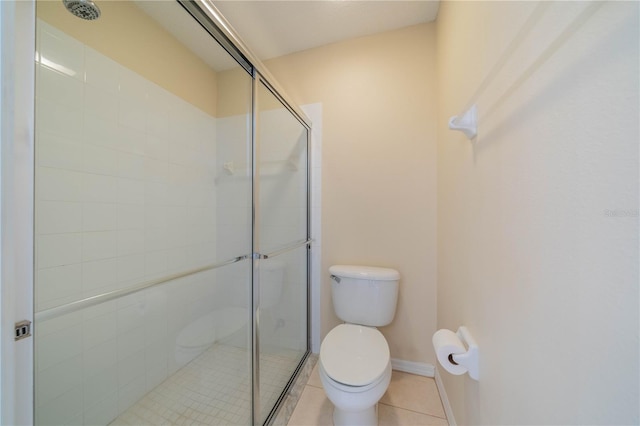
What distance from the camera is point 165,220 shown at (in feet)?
4.30

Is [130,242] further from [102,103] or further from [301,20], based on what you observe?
[301,20]

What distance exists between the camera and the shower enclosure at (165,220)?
886 mm

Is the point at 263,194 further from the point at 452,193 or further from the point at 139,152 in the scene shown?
the point at 452,193

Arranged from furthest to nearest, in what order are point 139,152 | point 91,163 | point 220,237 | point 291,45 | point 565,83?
point 291,45 < point 220,237 < point 139,152 < point 91,163 < point 565,83

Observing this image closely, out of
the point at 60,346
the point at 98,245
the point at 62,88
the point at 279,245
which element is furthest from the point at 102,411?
the point at 62,88

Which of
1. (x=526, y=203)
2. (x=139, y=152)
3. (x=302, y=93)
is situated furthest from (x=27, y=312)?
(x=302, y=93)

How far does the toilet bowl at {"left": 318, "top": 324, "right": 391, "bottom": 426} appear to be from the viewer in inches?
36.9

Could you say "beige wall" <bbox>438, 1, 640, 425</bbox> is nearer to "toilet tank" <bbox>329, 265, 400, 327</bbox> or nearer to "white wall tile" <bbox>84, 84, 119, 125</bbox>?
"toilet tank" <bbox>329, 265, 400, 327</bbox>

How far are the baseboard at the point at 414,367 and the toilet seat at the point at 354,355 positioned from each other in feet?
1.52

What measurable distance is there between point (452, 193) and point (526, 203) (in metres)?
0.63

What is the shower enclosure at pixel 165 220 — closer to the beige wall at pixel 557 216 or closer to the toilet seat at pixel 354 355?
the toilet seat at pixel 354 355

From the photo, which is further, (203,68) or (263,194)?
(203,68)

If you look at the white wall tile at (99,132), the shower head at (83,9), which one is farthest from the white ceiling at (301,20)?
the white wall tile at (99,132)

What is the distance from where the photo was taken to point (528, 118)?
507 mm
